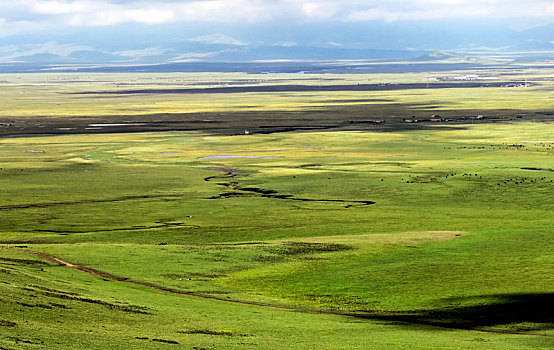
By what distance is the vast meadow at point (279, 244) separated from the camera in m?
39.0

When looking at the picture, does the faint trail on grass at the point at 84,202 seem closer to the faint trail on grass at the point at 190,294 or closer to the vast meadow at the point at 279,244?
the vast meadow at the point at 279,244

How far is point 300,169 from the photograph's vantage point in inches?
4358

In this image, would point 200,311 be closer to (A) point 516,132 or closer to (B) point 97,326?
(B) point 97,326

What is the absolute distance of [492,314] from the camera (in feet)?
141

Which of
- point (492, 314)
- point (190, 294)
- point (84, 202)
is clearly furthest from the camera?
point (84, 202)

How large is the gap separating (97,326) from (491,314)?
2031 cm

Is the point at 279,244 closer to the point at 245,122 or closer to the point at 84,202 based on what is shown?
the point at 84,202

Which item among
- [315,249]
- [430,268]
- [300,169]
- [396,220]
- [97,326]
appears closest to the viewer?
[97,326]

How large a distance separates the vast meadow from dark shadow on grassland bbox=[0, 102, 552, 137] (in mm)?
21415

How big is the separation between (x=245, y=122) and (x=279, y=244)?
117m

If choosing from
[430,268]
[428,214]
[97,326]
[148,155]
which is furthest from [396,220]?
[148,155]

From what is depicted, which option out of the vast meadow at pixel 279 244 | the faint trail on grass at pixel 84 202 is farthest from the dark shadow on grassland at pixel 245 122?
the faint trail on grass at pixel 84 202

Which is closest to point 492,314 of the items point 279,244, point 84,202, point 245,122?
point 279,244

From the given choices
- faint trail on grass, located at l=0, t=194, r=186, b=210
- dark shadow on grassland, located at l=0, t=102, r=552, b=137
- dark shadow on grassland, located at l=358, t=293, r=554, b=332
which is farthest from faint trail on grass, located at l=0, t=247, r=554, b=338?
dark shadow on grassland, located at l=0, t=102, r=552, b=137
